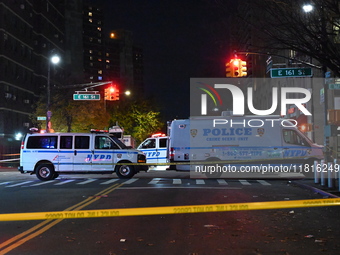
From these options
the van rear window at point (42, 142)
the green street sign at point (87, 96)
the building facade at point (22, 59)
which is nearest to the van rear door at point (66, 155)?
the van rear window at point (42, 142)

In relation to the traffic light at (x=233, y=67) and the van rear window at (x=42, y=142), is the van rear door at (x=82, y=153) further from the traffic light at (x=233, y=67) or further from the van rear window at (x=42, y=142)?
the traffic light at (x=233, y=67)

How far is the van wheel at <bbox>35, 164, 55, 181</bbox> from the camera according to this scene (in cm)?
2109

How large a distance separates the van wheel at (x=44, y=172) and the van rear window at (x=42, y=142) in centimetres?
93

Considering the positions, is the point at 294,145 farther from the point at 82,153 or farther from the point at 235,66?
the point at 82,153

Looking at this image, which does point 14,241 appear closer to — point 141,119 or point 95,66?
point 141,119

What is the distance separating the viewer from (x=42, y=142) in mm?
21125

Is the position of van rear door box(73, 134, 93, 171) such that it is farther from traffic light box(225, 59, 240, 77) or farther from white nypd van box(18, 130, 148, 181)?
traffic light box(225, 59, 240, 77)

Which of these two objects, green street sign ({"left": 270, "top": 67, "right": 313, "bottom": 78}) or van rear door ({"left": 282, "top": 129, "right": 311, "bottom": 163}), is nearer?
green street sign ({"left": 270, "top": 67, "right": 313, "bottom": 78})

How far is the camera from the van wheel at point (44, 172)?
69.2 feet

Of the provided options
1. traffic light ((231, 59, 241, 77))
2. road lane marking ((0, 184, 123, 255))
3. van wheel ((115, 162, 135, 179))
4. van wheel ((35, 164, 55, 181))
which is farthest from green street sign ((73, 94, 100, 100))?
road lane marking ((0, 184, 123, 255))

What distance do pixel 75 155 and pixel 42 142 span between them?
174 cm

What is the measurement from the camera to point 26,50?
199ft

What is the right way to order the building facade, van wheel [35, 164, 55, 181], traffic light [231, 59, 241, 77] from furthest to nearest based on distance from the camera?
the building facade < van wheel [35, 164, 55, 181] < traffic light [231, 59, 241, 77]

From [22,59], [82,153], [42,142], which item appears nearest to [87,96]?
[42,142]
